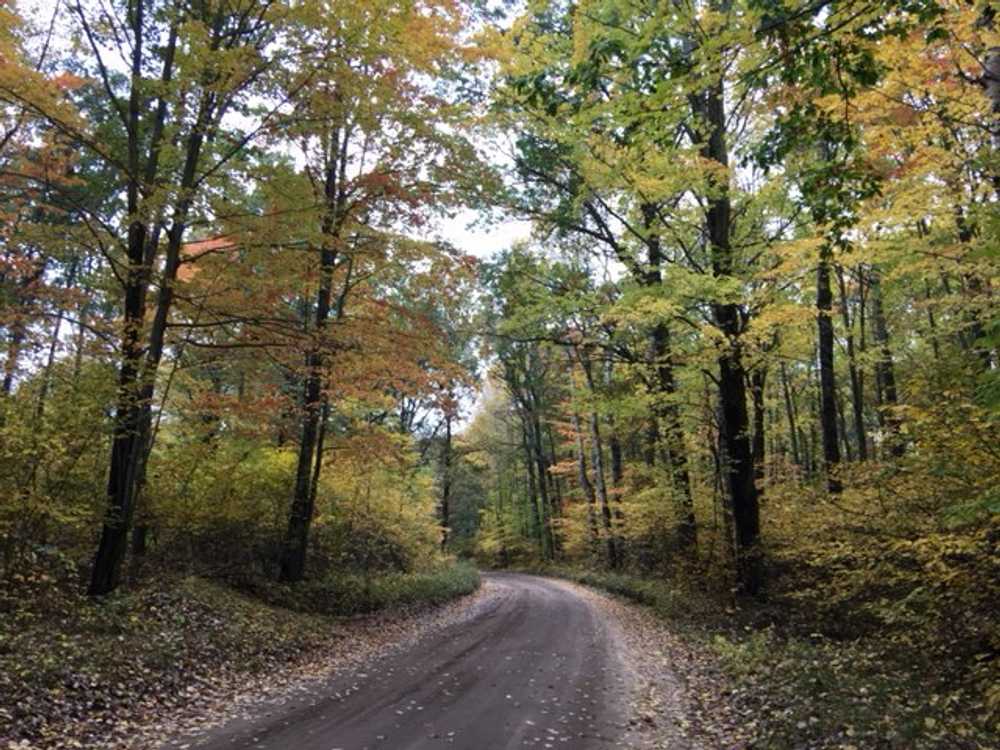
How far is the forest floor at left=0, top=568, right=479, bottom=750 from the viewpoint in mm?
6402

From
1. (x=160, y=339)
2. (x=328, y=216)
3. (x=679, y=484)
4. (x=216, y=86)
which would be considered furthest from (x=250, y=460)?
(x=679, y=484)

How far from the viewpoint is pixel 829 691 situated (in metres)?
7.05

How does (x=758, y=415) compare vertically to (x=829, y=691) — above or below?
above

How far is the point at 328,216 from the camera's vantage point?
1228cm

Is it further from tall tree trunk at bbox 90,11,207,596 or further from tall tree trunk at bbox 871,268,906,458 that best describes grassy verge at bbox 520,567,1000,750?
tall tree trunk at bbox 90,11,207,596

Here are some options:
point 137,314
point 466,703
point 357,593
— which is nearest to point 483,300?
point 357,593

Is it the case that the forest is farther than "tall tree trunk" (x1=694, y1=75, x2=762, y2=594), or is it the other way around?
"tall tree trunk" (x1=694, y1=75, x2=762, y2=594)

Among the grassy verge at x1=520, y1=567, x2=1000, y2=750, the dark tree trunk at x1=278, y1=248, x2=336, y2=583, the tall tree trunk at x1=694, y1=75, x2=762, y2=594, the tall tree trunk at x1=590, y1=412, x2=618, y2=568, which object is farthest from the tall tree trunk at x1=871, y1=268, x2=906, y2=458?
the dark tree trunk at x1=278, y1=248, x2=336, y2=583

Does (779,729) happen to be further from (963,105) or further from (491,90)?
(491,90)

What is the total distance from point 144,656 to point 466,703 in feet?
13.5

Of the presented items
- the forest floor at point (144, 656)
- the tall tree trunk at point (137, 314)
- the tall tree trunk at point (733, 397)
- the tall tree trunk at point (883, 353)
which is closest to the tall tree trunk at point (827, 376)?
the tall tree trunk at point (883, 353)

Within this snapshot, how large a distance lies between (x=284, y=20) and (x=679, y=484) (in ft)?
47.1

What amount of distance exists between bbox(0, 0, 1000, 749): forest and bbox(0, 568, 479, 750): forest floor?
8 centimetres

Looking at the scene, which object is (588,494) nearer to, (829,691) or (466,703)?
(466,703)
